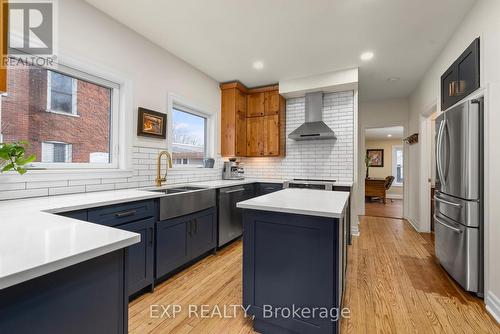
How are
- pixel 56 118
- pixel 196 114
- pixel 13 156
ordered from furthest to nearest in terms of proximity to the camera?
pixel 196 114 < pixel 56 118 < pixel 13 156

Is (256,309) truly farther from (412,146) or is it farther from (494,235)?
(412,146)

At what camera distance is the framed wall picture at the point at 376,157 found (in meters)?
9.80

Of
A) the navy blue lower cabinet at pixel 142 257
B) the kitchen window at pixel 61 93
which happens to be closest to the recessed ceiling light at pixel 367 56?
the navy blue lower cabinet at pixel 142 257

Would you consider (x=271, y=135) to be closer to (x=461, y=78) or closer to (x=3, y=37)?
(x=461, y=78)

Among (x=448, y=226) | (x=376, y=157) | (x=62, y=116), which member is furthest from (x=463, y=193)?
(x=376, y=157)

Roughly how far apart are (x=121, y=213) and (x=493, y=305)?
9.88ft

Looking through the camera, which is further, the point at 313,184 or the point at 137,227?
the point at 313,184

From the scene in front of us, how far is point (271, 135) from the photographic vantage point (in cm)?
430

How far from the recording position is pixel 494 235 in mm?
1846

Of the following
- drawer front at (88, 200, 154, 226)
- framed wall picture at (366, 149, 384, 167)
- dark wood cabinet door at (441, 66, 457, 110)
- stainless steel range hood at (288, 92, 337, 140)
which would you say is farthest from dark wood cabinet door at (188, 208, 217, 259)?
framed wall picture at (366, 149, 384, 167)

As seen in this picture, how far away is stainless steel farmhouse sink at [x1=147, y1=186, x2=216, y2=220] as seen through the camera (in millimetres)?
2244

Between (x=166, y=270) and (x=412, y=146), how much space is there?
496 cm

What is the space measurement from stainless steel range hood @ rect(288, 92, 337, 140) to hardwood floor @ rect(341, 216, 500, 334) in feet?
6.03

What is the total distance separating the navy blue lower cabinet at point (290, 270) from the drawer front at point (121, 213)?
96cm
